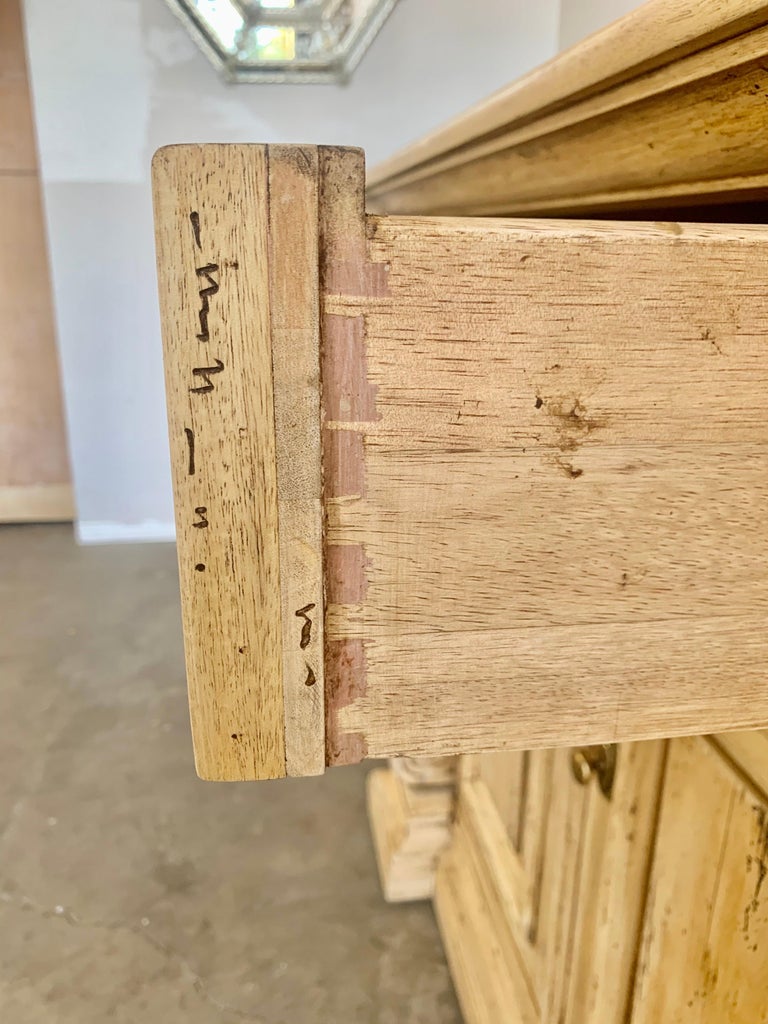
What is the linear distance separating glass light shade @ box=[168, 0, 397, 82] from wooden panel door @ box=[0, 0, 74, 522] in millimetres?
587

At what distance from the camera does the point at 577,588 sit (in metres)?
0.33

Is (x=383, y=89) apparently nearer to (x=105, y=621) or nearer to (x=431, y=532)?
(x=105, y=621)

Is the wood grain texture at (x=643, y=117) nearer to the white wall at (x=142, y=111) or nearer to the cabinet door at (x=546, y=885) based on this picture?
the cabinet door at (x=546, y=885)

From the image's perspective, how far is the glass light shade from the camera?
201 cm

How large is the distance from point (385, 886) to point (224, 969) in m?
0.25

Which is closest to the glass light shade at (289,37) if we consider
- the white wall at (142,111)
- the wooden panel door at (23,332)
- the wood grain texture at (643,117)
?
the white wall at (142,111)

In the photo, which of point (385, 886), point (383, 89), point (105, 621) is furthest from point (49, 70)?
point (385, 886)

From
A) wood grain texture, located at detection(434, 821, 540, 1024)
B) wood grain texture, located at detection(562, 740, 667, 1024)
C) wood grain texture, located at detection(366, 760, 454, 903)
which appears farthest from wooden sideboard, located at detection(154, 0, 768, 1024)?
wood grain texture, located at detection(366, 760, 454, 903)

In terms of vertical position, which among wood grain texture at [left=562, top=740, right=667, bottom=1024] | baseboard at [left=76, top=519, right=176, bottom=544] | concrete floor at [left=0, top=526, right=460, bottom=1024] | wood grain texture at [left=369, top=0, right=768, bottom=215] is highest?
wood grain texture at [left=369, top=0, right=768, bottom=215]

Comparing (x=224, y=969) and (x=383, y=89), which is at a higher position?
(x=383, y=89)

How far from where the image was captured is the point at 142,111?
A: 205cm

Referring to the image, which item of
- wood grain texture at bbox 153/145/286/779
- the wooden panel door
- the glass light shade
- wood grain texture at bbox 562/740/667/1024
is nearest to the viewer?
wood grain texture at bbox 153/145/286/779

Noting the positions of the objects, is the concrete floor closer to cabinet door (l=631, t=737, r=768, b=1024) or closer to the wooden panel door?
cabinet door (l=631, t=737, r=768, b=1024)

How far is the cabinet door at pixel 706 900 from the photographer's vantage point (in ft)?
1.38
